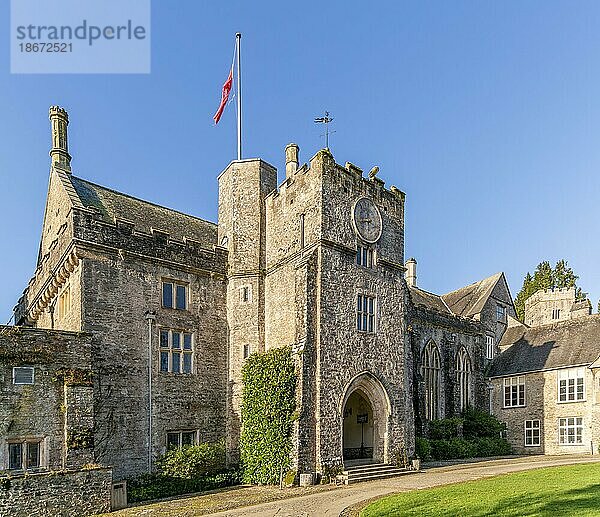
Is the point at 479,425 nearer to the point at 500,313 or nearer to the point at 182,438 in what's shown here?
the point at 500,313

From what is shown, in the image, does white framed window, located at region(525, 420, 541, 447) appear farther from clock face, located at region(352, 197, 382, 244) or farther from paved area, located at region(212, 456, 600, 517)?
clock face, located at region(352, 197, 382, 244)

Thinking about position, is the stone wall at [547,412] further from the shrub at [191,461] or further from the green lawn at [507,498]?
the shrub at [191,461]

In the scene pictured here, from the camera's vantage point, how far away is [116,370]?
70.6 feet

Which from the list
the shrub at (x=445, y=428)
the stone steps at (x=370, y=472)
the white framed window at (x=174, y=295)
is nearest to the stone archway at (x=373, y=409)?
the stone steps at (x=370, y=472)

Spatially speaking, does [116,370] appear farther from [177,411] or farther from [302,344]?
[302,344]

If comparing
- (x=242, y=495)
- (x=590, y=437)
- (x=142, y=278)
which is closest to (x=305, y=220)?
(x=142, y=278)

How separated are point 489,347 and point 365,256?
20.7m

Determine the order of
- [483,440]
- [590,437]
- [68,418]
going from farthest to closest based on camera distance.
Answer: [483,440] < [590,437] < [68,418]

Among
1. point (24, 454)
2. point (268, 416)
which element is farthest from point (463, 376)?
point (24, 454)

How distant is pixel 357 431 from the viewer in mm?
30344

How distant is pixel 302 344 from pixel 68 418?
29.6ft

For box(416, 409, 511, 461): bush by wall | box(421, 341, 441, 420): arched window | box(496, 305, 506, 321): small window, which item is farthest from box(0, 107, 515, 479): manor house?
box(496, 305, 506, 321): small window

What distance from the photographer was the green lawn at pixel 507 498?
13.7m

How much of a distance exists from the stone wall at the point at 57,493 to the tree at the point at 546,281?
52656mm
